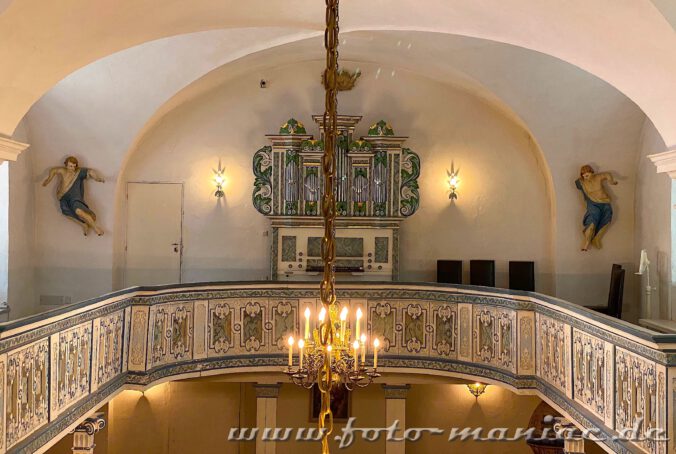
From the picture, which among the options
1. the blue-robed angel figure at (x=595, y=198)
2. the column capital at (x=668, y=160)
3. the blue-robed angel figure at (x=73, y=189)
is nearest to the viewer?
the column capital at (x=668, y=160)

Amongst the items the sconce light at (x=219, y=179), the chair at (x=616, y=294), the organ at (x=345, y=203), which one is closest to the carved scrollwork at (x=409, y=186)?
the organ at (x=345, y=203)

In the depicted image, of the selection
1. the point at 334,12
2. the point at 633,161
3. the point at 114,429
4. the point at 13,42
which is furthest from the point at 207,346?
the point at 334,12

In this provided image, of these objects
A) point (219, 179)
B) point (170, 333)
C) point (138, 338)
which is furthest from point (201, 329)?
point (219, 179)

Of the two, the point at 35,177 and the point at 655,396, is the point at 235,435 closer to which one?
the point at 35,177

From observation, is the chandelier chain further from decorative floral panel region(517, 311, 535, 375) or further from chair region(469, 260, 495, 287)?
chair region(469, 260, 495, 287)

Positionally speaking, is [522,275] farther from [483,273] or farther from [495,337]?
[495,337]

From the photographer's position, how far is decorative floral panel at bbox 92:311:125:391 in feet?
26.2

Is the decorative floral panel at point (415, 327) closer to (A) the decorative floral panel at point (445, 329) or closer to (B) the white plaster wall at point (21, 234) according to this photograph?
(A) the decorative floral panel at point (445, 329)

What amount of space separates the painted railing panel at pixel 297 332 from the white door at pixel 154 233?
103 inches

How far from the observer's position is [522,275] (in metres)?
12.1

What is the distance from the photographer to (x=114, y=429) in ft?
40.5

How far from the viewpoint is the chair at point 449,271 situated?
40.0ft

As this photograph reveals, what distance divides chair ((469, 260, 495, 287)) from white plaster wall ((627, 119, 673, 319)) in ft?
7.56

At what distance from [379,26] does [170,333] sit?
4847 millimetres
